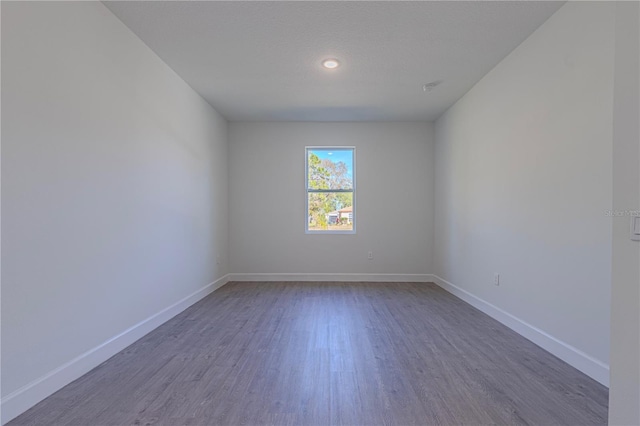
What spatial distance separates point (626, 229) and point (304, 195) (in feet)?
14.0

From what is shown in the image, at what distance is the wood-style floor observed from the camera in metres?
1.62

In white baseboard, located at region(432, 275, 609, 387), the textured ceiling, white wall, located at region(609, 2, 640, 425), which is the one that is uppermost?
the textured ceiling

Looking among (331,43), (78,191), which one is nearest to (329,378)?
(78,191)

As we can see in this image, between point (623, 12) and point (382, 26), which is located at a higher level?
point (382, 26)

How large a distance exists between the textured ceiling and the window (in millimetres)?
1227

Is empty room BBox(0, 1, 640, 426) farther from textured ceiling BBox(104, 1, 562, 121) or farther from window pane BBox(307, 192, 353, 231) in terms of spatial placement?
window pane BBox(307, 192, 353, 231)

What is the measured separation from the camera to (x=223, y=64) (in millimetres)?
3102

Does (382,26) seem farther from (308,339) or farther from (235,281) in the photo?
(235,281)

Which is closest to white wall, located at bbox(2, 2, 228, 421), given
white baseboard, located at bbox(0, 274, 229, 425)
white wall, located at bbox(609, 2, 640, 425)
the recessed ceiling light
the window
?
white baseboard, located at bbox(0, 274, 229, 425)

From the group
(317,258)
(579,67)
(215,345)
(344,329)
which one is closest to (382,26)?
(579,67)

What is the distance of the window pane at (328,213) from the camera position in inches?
203

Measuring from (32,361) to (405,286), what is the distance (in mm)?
4229

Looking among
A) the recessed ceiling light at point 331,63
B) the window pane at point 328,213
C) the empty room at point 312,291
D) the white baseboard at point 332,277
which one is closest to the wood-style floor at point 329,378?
the empty room at point 312,291

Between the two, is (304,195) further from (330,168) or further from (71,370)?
(71,370)
